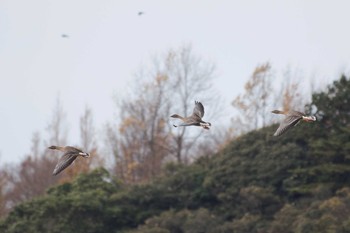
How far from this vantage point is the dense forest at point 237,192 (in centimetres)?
3116

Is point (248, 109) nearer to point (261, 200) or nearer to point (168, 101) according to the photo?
point (168, 101)

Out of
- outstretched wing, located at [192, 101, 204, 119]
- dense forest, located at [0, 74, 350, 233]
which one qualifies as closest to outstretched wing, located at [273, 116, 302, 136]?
outstretched wing, located at [192, 101, 204, 119]

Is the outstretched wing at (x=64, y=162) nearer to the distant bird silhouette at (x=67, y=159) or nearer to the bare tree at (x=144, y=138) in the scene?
the distant bird silhouette at (x=67, y=159)

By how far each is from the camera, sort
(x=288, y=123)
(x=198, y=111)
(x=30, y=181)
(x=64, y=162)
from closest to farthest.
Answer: (x=288, y=123) → (x=64, y=162) → (x=198, y=111) → (x=30, y=181)

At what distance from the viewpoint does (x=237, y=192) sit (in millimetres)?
33062

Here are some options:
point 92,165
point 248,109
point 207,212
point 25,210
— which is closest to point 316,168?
point 207,212

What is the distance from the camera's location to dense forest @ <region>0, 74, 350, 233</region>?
31.2m

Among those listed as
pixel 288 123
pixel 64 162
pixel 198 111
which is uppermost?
pixel 198 111

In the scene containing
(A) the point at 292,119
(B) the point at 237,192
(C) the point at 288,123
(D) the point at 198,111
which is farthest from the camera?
(B) the point at 237,192

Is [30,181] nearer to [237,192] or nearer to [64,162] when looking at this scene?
[237,192]

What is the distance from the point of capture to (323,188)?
30.8 m

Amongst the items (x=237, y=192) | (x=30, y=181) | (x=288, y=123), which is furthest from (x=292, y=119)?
(x=30, y=181)

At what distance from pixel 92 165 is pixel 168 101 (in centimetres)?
700

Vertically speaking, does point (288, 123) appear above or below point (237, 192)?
below
